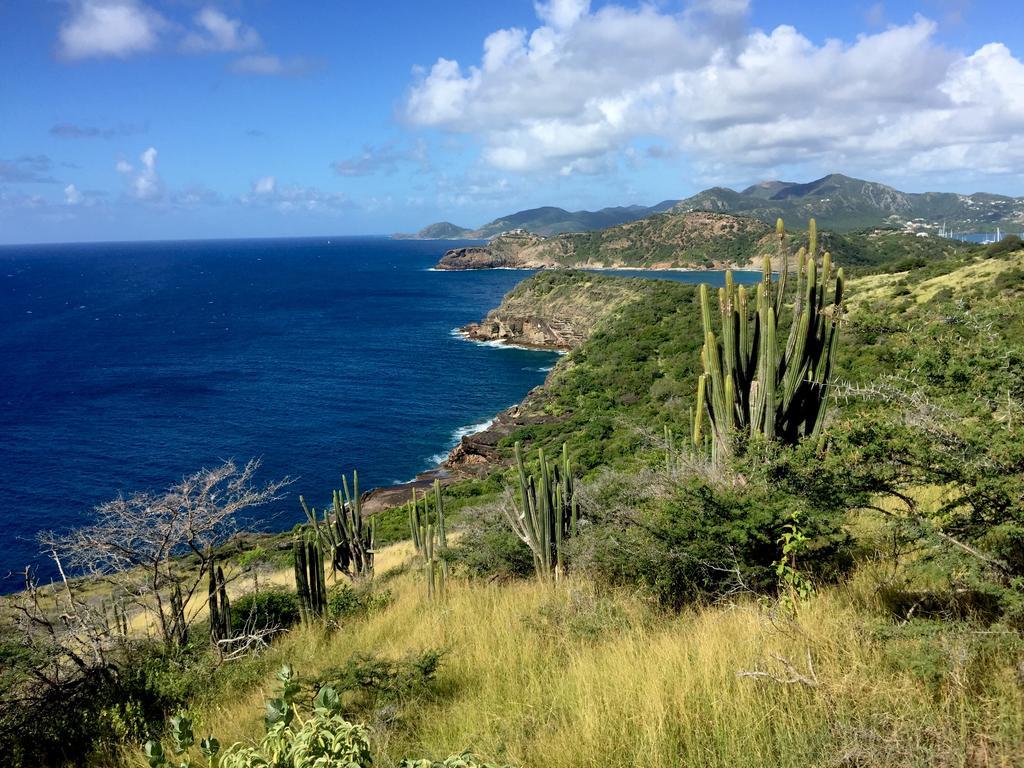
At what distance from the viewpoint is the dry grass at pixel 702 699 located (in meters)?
2.72

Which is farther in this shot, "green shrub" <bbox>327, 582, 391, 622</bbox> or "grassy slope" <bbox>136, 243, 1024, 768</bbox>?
"green shrub" <bbox>327, 582, 391, 622</bbox>

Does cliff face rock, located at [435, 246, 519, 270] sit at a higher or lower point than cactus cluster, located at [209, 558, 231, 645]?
higher

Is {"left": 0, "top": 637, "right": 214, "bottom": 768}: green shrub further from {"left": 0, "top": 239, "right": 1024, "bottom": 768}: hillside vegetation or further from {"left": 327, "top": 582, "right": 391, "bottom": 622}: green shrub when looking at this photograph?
{"left": 327, "top": 582, "right": 391, "bottom": 622}: green shrub

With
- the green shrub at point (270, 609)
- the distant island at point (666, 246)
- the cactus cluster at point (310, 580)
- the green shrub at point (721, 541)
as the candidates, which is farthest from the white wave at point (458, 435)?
the distant island at point (666, 246)

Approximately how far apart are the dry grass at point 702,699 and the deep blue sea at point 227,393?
17.5 m

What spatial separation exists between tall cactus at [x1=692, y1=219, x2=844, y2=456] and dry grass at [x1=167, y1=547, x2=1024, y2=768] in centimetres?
246

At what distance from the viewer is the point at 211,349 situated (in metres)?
63.1

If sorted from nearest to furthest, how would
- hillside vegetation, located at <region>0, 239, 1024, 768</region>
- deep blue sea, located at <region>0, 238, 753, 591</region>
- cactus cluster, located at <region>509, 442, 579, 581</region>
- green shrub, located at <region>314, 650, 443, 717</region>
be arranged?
hillside vegetation, located at <region>0, 239, 1024, 768</region>, green shrub, located at <region>314, 650, 443, 717</region>, cactus cluster, located at <region>509, 442, 579, 581</region>, deep blue sea, located at <region>0, 238, 753, 591</region>

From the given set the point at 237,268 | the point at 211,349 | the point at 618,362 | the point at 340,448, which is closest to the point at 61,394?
the point at 211,349

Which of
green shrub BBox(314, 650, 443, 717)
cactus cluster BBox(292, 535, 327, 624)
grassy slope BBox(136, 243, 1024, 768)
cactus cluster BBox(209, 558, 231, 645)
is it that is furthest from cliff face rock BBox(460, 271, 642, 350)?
green shrub BBox(314, 650, 443, 717)

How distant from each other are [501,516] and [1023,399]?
8.43 m

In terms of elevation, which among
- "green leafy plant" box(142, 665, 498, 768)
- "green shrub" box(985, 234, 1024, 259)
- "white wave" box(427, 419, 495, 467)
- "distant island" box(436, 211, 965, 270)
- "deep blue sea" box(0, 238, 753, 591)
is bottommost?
"white wave" box(427, 419, 495, 467)

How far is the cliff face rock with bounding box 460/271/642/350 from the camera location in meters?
64.0

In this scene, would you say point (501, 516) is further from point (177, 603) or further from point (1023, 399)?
A: point (1023, 399)
